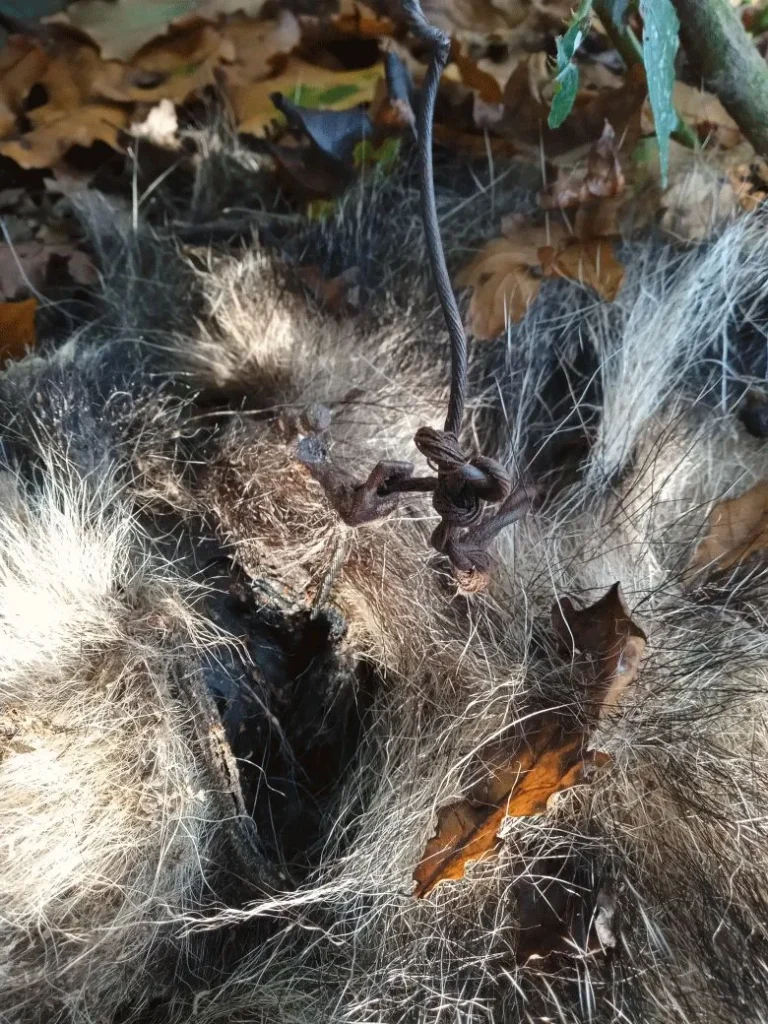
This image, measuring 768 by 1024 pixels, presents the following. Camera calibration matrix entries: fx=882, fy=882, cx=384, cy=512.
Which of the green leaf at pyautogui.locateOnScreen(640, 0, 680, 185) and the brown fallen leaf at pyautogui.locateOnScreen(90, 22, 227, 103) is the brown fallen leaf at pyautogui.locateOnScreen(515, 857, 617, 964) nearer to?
the green leaf at pyautogui.locateOnScreen(640, 0, 680, 185)

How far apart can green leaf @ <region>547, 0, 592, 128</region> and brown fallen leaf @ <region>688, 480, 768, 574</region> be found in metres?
0.29

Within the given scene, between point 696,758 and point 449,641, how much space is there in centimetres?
17

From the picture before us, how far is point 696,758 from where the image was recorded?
544mm

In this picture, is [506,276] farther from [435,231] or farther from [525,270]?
[435,231]

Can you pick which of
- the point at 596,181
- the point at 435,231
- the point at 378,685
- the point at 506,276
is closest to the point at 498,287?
the point at 506,276

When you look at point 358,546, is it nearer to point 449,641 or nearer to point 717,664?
point 449,641

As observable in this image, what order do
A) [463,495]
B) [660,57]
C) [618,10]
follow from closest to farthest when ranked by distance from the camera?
[463,495] → [660,57] → [618,10]

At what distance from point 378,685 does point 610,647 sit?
179 millimetres

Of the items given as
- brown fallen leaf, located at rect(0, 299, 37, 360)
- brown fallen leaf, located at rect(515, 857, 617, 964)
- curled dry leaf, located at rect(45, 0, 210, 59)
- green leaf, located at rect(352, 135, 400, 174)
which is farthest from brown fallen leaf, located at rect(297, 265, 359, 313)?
brown fallen leaf, located at rect(515, 857, 617, 964)

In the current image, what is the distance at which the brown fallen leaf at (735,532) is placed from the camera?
0.60 meters

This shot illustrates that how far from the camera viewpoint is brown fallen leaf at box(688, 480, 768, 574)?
0.60 metres

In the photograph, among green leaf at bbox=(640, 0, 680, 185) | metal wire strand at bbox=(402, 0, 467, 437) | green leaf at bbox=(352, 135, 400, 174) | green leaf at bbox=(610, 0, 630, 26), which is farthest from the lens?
green leaf at bbox=(352, 135, 400, 174)

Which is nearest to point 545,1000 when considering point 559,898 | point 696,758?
point 559,898

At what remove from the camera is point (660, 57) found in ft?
2.01
